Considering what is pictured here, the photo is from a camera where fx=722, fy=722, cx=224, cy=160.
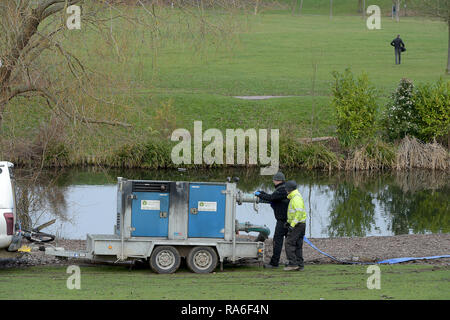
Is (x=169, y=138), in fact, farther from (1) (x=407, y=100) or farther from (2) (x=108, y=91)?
(2) (x=108, y=91)

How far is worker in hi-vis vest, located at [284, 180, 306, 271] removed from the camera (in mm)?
13625

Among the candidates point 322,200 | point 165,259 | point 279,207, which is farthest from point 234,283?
point 322,200

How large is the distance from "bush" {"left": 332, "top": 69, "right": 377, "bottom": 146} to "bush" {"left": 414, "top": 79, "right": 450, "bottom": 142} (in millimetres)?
2093

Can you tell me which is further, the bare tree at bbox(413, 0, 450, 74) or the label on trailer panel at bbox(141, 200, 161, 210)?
the bare tree at bbox(413, 0, 450, 74)

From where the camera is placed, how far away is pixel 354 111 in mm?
32500

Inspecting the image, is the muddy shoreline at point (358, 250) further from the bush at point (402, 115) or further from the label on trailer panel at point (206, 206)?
the bush at point (402, 115)

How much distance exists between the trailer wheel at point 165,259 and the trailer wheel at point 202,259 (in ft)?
0.81

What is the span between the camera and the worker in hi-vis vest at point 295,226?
536 inches

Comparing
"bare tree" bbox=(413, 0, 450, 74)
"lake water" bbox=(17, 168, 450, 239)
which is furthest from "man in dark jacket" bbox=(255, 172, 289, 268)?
"bare tree" bbox=(413, 0, 450, 74)

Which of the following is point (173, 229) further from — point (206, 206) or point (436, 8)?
point (436, 8)

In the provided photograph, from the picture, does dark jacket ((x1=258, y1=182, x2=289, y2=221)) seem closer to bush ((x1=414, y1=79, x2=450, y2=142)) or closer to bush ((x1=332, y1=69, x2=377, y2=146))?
bush ((x1=332, y1=69, x2=377, y2=146))

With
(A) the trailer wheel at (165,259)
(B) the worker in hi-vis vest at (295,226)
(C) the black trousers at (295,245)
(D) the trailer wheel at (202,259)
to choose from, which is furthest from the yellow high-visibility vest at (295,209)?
(A) the trailer wheel at (165,259)

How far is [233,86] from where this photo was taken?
4381 centimetres

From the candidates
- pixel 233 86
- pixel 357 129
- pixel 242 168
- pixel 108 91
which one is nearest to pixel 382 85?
pixel 233 86
